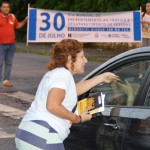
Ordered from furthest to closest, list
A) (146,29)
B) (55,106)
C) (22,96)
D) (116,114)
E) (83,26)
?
(83,26) → (146,29) → (22,96) → (116,114) → (55,106)

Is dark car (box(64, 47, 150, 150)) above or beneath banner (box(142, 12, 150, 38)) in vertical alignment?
beneath

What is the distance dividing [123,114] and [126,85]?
1.27 ft

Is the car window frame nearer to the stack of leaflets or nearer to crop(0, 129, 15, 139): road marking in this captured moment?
the stack of leaflets

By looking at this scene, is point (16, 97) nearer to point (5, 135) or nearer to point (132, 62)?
point (5, 135)

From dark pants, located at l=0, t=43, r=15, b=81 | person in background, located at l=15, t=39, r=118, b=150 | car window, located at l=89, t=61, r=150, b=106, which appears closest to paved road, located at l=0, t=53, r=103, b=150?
dark pants, located at l=0, t=43, r=15, b=81

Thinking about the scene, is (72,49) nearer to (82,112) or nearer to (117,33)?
(82,112)

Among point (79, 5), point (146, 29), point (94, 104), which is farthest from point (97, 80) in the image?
point (79, 5)

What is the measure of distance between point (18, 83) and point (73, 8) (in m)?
14.8

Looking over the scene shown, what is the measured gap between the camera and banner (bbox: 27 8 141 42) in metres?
13.2

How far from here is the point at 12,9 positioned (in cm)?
3450

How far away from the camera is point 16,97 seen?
35.1ft

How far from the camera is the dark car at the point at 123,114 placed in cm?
381

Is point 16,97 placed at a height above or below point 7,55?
below

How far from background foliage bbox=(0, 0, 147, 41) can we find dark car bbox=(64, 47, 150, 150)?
17912mm
